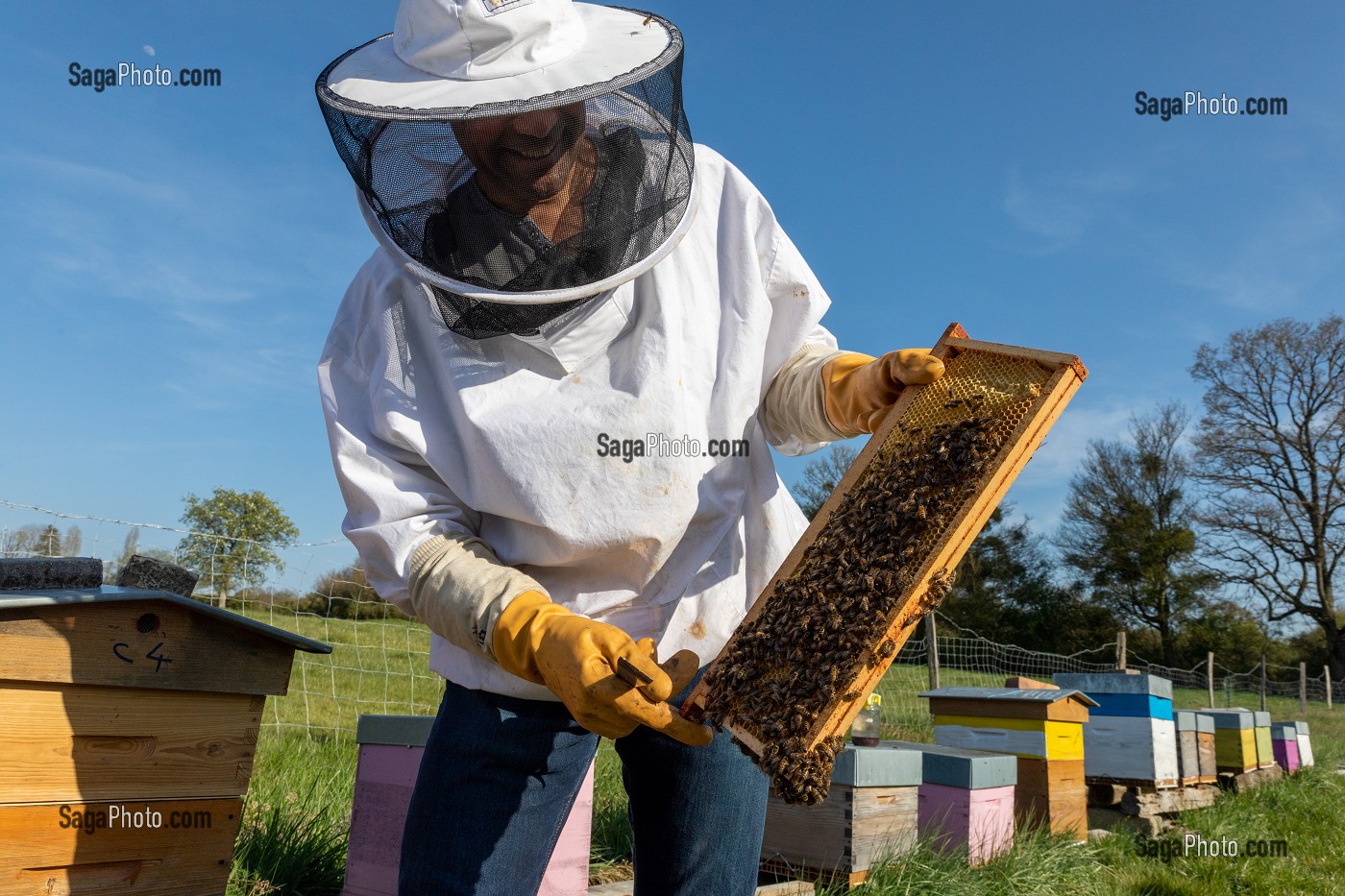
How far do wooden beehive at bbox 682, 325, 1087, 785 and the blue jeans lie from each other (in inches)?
8.2

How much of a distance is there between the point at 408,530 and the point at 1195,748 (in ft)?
27.9

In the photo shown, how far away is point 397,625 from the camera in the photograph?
40.3 feet

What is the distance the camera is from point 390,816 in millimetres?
3684

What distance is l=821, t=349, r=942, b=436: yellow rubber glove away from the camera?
2295 millimetres

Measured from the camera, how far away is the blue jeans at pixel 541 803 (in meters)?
2.03

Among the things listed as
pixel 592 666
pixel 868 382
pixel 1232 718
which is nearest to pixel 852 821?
pixel 868 382

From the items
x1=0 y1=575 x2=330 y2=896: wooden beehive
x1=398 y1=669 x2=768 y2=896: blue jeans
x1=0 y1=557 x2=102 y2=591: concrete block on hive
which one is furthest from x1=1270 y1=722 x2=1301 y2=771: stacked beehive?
x1=0 y1=557 x2=102 y2=591: concrete block on hive

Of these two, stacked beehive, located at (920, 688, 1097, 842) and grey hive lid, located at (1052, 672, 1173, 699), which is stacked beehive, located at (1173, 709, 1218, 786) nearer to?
grey hive lid, located at (1052, 672, 1173, 699)

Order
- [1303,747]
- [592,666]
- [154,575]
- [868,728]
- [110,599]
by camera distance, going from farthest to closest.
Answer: [1303,747], [868,728], [154,575], [110,599], [592,666]

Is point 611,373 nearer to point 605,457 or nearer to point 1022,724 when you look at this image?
point 605,457

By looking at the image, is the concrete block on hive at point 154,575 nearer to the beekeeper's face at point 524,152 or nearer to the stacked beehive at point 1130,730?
the beekeeper's face at point 524,152

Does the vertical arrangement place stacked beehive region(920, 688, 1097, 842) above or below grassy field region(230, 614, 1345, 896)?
above

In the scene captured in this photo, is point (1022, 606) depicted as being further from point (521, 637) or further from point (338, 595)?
point (521, 637)

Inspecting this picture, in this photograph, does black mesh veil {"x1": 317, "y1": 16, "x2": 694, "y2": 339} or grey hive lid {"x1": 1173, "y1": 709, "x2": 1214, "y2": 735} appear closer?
black mesh veil {"x1": 317, "y1": 16, "x2": 694, "y2": 339}
